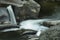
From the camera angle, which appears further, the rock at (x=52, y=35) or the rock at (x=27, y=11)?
the rock at (x=27, y=11)

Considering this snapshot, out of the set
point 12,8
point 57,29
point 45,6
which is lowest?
point 45,6

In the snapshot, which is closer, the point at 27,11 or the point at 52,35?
the point at 52,35

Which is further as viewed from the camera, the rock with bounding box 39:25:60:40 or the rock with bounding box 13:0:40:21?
the rock with bounding box 13:0:40:21

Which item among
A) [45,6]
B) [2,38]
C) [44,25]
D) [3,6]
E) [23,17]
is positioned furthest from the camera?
[45,6]

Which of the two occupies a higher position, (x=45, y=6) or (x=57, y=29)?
(x=57, y=29)

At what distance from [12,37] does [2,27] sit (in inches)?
68.6

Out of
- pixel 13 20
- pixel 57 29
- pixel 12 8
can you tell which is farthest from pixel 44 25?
pixel 57 29

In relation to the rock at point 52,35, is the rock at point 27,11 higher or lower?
lower

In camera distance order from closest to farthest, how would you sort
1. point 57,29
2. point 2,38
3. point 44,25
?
point 57,29 → point 2,38 → point 44,25

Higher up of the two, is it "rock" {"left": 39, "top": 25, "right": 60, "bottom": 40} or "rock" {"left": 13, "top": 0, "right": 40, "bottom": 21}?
"rock" {"left": 39, "top": 25, "right": 60, "bottom": 40}

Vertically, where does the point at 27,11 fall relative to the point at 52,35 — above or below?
below

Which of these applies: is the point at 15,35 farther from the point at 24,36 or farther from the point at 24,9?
the point at 24,9

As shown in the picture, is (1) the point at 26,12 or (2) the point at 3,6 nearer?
(2) the point at 3,6

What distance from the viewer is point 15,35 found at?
9641mm
